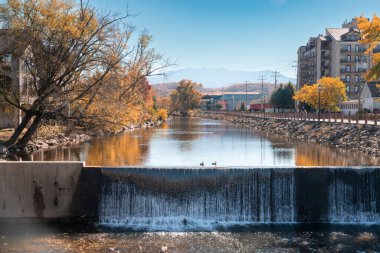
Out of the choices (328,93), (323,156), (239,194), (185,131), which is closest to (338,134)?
(323,156)

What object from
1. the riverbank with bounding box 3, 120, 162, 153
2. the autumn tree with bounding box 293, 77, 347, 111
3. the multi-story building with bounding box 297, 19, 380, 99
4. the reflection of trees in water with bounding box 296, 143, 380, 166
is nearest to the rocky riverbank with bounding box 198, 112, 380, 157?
the reflection of trees in water with bounding box 296, 143, 380, 166

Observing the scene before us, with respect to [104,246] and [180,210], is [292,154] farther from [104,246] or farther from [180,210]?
[104,246]

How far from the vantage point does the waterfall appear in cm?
1914

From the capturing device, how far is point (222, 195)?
1928cm

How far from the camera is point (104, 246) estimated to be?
1564 centimetres

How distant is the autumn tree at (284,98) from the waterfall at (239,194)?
305ft

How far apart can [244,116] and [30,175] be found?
10363 centimetres

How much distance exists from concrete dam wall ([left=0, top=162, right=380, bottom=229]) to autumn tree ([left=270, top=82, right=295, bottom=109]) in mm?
93061

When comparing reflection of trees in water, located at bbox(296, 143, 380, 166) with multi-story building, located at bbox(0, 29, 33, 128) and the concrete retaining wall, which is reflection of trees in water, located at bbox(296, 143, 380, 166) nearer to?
the concrete retaining wall

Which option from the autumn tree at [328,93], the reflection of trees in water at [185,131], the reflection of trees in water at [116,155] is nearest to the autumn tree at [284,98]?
the reflection of trees in water at [185,131]

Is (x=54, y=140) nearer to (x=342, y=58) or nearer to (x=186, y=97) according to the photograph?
(x=342, y=58)

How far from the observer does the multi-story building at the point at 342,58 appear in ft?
336

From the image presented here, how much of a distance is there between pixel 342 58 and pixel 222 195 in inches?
3634

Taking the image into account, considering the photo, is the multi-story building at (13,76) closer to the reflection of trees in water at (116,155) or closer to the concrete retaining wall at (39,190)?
the reflection of trees in water at (116,155)
